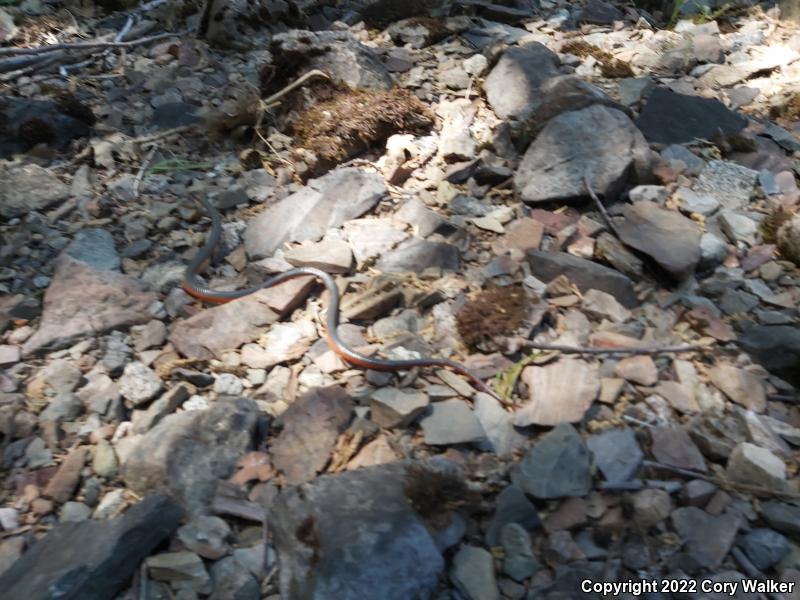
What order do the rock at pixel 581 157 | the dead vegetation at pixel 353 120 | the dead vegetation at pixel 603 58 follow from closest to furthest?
the rock at pixel 581 157
the dead vegetation at pixel 353 120
the dead vegetation at pixel 603 58

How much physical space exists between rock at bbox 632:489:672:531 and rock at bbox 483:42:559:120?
8.15 feet

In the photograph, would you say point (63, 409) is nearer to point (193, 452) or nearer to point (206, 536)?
point (193, 452)

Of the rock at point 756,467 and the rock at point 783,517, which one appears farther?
the rock at point 756,467

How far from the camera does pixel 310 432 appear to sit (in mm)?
2578

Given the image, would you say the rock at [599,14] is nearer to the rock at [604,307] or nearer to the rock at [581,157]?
the rock at [581,157]

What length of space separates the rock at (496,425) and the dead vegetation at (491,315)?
0.29 meters

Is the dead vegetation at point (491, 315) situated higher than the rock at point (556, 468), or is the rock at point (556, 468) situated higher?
the dead vegetation at point (491, 315)

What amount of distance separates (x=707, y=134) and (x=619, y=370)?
1.91m

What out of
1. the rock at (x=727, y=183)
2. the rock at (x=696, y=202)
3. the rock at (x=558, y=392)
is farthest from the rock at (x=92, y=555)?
the rock at (x=727, y=183)

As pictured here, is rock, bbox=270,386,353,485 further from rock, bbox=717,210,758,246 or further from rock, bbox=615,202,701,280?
rock, bbox=717,210,758,246

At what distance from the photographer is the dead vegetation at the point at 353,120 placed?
398 cm

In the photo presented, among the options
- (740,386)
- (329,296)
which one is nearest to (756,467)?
(740,386)

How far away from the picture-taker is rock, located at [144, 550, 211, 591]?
2168mm

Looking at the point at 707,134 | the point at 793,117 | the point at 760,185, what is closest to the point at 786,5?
the point at 793,117
